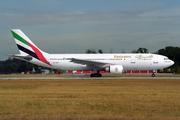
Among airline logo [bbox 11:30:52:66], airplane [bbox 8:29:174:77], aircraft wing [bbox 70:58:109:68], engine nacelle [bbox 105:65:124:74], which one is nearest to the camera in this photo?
engine nacelle [bbox 105:65:124:74]

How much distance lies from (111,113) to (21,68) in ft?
317

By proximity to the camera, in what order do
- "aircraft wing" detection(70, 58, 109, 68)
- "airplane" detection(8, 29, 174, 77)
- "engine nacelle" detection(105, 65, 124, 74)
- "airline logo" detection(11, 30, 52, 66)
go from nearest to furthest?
"engine nacelle" detection(105, 65, 124, 74) < "aircraft wing" detection(70, 58, 109, 68) < "airplane" detection(8, 29, 174, 77) < "airline logo" detection(11, 30, 52, 66)

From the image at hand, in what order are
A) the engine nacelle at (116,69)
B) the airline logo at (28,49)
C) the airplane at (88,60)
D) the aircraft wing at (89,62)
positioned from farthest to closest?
Result: the airline logo at (28,49)
the airplane at (88,60)
the aircraft wing at (89,62)
the engine nacelle at (116,69)

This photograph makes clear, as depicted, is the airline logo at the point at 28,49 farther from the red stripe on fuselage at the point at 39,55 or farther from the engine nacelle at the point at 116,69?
the engine nacelle at the point at 116,69

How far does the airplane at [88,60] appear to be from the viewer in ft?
107

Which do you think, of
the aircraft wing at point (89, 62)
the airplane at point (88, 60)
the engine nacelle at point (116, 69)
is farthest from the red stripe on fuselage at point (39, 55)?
the engine nacelle at point (116, 69)

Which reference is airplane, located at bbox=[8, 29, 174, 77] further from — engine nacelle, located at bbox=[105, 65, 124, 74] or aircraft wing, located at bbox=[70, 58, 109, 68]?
engine nacelle, located at bbox=[105, 65, 124, 74]

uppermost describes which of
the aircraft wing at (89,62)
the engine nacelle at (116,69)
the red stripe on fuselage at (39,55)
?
the red stripe on fuselage at (39,55)

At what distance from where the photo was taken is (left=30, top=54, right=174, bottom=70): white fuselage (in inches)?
1284

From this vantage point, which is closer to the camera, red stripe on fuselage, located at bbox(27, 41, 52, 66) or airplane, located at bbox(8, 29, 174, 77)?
airplane, located at bbox(8, 29, 174, 77)

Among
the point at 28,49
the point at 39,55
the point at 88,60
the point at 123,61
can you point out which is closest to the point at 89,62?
the point at 88,60

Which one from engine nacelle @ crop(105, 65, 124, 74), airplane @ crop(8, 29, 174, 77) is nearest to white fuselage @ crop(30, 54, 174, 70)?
airplane @ crop(8, 29, 174, 77)

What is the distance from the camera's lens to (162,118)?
782cm

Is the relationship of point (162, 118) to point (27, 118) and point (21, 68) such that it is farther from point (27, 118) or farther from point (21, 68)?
point (21, 68)
